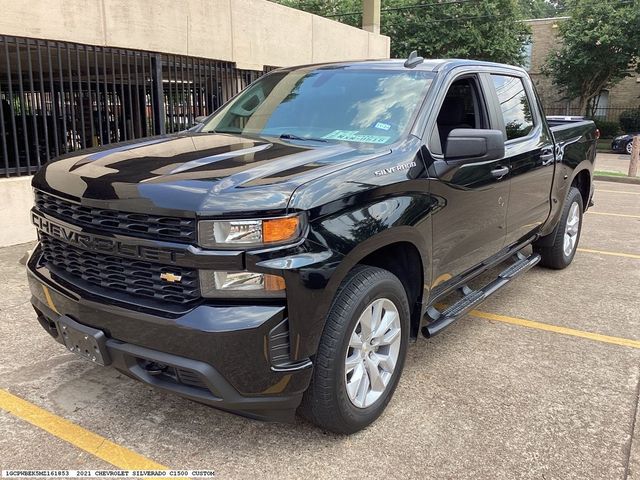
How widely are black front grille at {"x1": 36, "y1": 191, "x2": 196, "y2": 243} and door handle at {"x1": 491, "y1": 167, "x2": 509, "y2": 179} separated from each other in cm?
235

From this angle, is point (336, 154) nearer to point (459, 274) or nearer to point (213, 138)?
point (213, 138)

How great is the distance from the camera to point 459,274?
152 inches

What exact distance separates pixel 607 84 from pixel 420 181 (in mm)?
31856

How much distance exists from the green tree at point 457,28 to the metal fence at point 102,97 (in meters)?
20.4

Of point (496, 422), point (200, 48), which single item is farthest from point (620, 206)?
point (496, 422)

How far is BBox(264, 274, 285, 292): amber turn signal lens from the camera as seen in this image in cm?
239

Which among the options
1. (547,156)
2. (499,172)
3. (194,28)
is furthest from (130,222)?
(194,28)

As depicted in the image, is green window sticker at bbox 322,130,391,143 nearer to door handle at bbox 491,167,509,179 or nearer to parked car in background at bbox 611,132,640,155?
door handle at bbox 491,167,509,179

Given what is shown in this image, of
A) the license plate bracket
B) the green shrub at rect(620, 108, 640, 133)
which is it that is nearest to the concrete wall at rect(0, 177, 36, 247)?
the license plate bracket

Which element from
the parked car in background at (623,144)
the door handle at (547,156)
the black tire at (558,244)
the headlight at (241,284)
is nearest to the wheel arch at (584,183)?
the black tire at (558,244)

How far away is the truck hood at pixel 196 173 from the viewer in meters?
2.41

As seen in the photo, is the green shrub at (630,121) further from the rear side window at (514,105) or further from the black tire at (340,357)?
the black tire at (340,357)

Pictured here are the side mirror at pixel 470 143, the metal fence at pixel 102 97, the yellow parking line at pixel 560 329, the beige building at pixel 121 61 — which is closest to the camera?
the side mirror at pixel 470 143

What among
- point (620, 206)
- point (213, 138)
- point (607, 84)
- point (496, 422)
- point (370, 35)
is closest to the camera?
point (496, 422)
